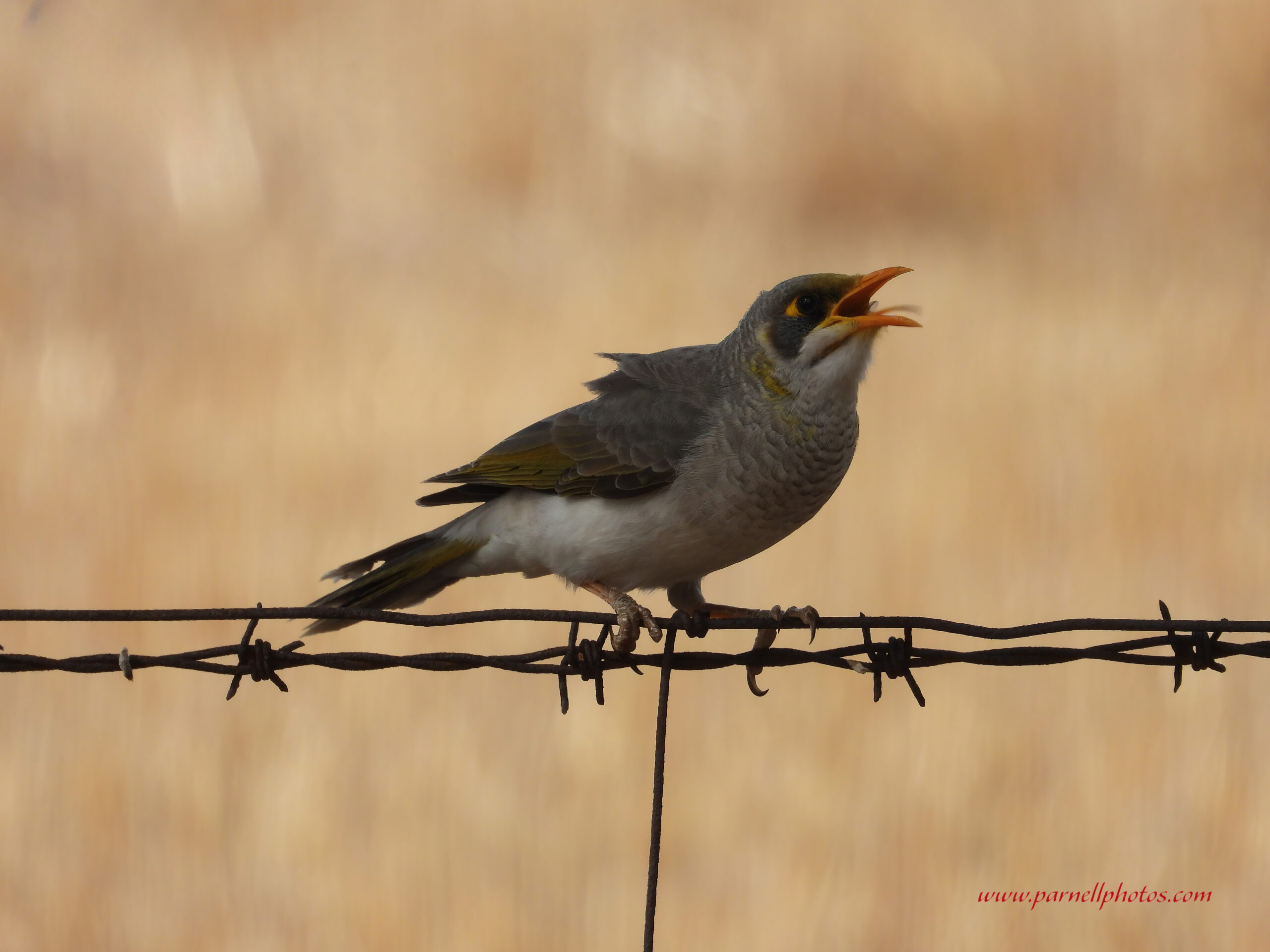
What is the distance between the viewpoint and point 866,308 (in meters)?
3.74

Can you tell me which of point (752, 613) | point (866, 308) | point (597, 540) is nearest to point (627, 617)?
point (597, 540)

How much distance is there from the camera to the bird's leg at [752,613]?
130 inches

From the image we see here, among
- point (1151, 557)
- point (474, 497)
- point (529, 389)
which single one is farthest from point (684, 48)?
point (474, 497)

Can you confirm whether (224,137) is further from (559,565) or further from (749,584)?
(559,565)

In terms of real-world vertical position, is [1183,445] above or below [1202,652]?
above

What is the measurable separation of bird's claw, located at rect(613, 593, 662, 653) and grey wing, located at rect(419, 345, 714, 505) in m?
0.35

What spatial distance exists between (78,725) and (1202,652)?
19.7ft

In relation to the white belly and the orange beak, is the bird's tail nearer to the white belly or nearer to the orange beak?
the white belly

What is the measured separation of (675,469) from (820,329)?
2.11 ft

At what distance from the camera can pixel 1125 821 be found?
5.94 meters

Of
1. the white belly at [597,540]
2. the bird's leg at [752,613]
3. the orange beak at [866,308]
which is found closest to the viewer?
the bird's leg at [752,613]

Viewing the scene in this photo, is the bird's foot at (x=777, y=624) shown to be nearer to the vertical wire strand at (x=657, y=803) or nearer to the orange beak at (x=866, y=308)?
the vertical wire strand at (x=657, y=803)

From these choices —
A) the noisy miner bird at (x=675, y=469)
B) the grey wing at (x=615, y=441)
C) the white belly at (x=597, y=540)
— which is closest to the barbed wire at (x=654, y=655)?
the noisy miner bird at (x=675, y=469)

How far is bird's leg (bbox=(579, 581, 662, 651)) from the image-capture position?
11.6 ft
